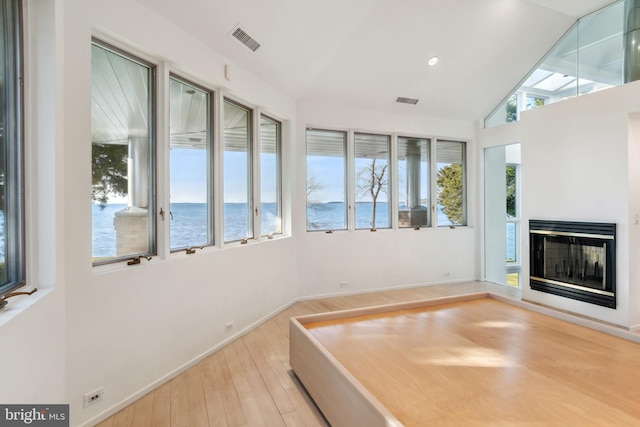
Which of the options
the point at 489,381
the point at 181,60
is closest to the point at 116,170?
the point at 181,60

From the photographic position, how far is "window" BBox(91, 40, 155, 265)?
2232 millimetres

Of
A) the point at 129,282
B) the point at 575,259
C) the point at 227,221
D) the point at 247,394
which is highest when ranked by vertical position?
the point at 227,221

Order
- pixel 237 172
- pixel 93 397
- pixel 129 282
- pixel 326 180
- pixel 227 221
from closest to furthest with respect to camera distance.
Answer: pixel 93 397
pixel 129 282
pixel 227 221
pixel 237 172
pixel 326 180

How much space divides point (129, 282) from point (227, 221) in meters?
1.39

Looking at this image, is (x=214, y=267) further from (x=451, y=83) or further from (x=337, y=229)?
(x=451, y=83)

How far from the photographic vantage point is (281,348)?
10.4ft

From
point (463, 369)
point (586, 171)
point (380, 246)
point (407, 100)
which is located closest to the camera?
point (463, 369)

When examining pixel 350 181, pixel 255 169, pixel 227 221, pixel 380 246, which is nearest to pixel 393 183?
pixel 350 181

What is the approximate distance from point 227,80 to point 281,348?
2642mm

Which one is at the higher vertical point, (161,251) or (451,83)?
(451,83)

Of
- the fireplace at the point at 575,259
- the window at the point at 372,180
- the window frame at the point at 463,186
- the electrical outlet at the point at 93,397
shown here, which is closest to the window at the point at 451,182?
the window frame at the point at 463,186

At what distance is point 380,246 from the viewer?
525 centimetres

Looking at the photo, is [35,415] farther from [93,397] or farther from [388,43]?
[388,43]

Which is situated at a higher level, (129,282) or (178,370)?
(129,282)
